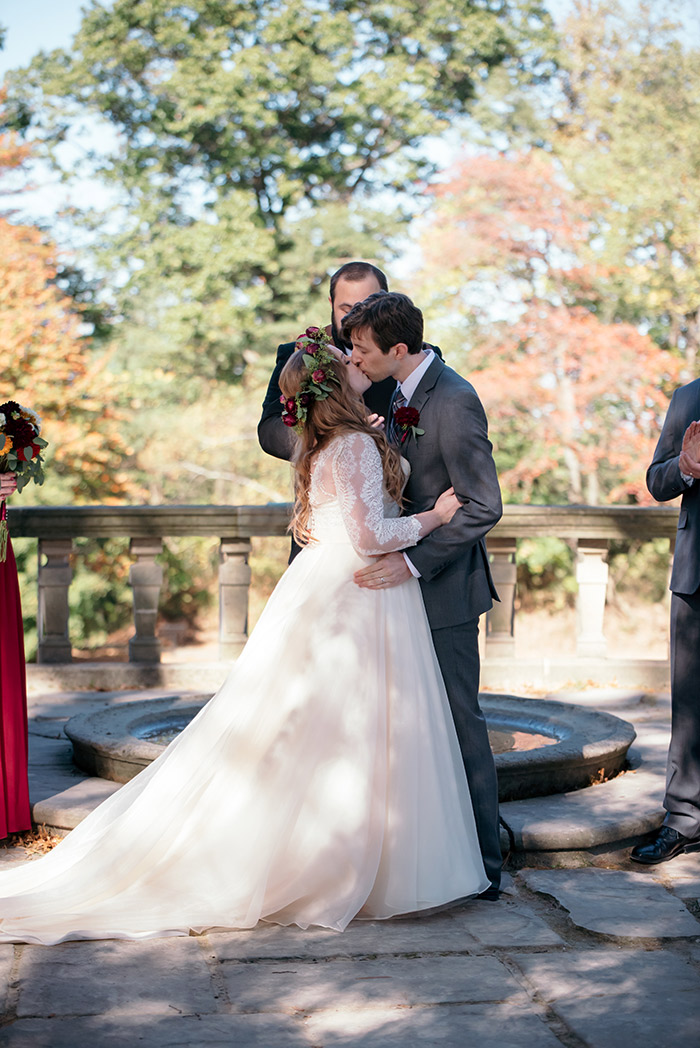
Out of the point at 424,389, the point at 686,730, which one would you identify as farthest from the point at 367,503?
the point at 686,730

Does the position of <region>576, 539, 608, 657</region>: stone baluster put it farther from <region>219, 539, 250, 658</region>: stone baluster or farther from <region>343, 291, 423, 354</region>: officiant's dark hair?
<region>343, 291, 423, 354</region>: officiant's dark hair

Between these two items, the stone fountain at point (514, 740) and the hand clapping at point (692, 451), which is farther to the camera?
the stone fountain at point (514, 740)

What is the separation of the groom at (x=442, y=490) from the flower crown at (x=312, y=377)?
89mm

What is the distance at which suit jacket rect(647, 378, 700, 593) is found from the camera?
3.96 metres

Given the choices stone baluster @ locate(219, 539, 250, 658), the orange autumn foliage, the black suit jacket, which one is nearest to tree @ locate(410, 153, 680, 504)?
the orange autumn foliage

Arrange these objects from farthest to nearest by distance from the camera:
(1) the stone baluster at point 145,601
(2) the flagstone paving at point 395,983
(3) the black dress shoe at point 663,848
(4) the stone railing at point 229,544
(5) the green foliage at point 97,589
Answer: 1. (5) the green foliage at point 97,589
2. (1) the stone baluster at point 145,601
3. (4) the stone railing at point 229,544
4. (3) the black dress shoe at point 663,848
5. (2) the flagstone paving at point 395,983

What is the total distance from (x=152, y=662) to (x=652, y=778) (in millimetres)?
3329

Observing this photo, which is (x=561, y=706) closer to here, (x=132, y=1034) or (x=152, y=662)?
(x=152, y=662)

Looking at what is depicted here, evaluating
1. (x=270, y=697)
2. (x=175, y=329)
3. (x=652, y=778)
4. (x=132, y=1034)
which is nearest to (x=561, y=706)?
(x=652, y=778)

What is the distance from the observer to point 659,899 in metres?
3.56

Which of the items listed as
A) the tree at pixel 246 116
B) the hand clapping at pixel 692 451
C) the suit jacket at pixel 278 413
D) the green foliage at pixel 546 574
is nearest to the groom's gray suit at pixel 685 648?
the hand clapping at pixel 692 451

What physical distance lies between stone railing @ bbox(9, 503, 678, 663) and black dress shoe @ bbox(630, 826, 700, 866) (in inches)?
119

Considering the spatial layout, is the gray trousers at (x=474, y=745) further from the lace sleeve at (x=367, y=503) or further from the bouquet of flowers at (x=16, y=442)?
the bouquet of flowers at (x=16, y=442)

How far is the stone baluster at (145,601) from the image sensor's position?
270 inches
